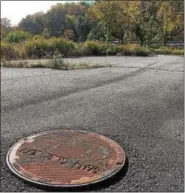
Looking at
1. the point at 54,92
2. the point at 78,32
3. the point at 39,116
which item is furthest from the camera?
the point at 78,32

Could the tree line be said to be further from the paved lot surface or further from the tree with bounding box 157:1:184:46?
the paved lot surface

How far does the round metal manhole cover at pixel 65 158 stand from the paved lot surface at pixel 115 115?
107 millimetres

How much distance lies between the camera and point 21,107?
214 inches

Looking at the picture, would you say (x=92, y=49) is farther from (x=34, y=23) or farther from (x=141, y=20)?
(x=34, y=23)

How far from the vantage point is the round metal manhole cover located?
122 inches

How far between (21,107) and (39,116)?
1.91ft

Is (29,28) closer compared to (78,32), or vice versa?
(78,32)

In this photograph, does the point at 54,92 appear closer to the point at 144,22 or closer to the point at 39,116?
the point at 39,116

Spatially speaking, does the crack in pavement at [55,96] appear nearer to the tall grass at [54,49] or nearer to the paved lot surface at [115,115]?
the paved lot surface at [115,115]

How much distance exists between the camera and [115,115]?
5145 mm

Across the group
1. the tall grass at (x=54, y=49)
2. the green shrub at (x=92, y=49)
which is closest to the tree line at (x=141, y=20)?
the tall grass at (x=54, y=49)

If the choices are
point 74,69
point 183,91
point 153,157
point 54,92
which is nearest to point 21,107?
point 54,92

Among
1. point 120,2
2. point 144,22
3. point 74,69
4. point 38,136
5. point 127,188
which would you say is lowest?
point 127,188

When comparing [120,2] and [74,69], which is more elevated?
[120,2]
